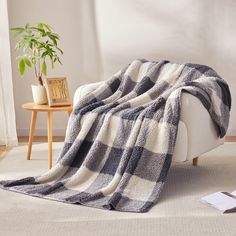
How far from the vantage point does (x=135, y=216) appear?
2752 mm

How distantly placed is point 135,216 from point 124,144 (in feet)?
1.90

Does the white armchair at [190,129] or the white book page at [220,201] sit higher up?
the white armchair at [190,129]

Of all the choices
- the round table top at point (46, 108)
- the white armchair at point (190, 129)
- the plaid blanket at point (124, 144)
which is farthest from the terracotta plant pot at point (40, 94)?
the white armchair at point (190, 129)

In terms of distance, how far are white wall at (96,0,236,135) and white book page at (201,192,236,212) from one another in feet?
5.82

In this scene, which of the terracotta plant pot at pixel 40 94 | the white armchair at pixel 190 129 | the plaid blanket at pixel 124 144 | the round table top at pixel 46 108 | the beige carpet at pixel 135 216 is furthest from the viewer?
the terracotta plant pot at pixel 40 94

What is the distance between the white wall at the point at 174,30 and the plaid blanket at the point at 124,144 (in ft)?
3.09

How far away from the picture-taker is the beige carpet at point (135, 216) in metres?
2.56

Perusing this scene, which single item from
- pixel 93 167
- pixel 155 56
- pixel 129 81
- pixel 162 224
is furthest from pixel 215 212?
pixel 155 56

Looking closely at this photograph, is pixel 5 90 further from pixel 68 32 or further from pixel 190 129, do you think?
pixel 190 129

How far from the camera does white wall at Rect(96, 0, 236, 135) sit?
14.8 feet

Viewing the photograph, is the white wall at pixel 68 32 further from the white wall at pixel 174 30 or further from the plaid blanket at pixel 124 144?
the plaid blanket at pixel 124 144

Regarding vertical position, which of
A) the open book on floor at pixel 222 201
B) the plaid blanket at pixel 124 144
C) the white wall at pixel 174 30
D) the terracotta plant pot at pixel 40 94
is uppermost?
the white wall at pixel 174 30

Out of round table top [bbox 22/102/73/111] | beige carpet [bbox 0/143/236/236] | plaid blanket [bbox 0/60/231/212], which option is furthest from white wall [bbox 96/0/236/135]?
beige carpet [bbox 0/143/236/236]

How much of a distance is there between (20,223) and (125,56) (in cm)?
220
